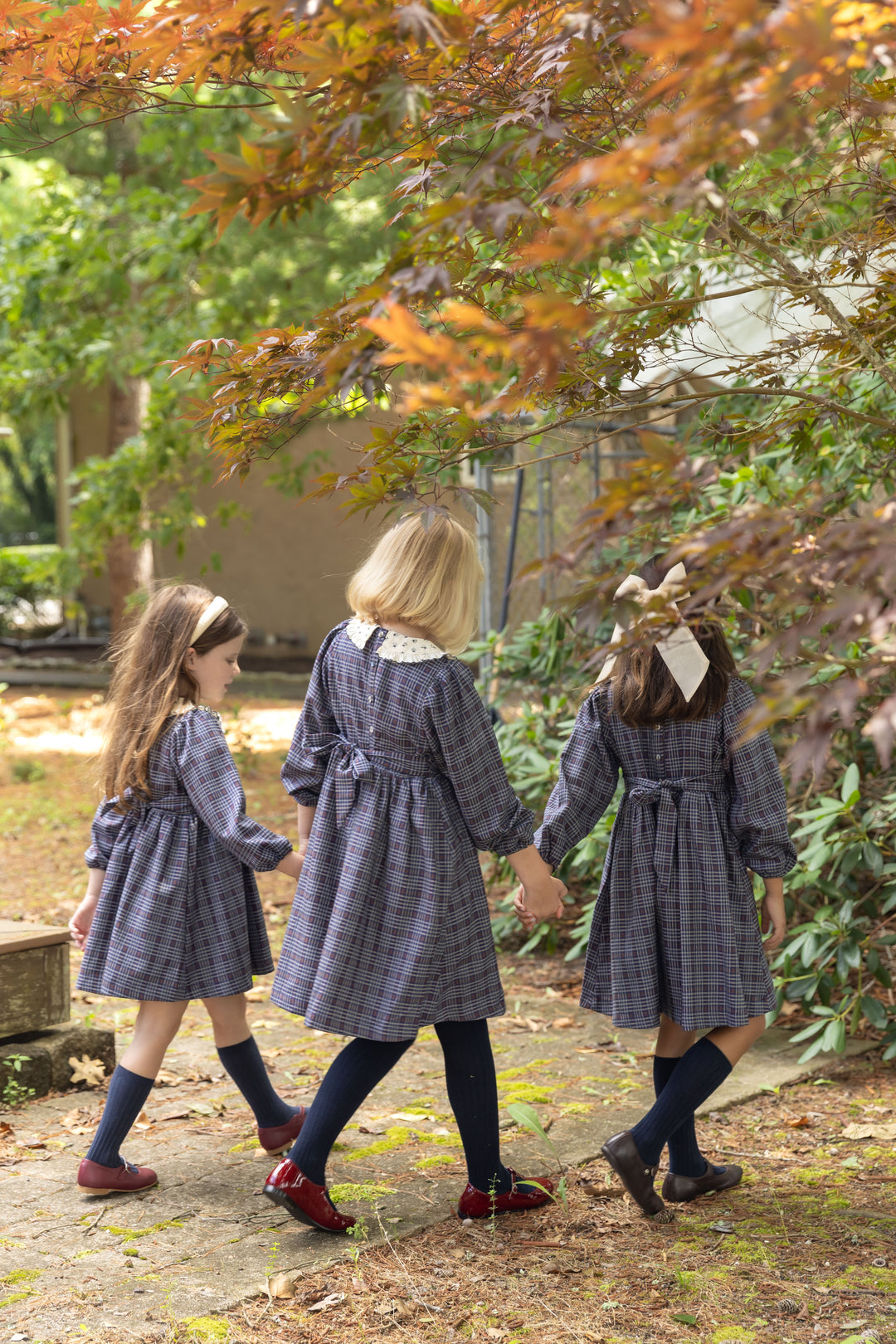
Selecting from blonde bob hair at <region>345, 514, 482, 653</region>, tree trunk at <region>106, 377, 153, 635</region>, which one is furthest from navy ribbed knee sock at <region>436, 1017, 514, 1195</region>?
tree trunk at <region>106, 377, 153, 635</region>

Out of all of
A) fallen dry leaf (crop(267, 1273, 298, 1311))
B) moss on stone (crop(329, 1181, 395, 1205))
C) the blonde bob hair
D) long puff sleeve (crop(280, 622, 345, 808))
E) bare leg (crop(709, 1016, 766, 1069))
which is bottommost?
moss on stone (crop(329, 1181, 395, 1205))

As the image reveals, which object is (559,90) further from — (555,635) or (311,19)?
(555,635)

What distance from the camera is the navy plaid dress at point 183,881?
2980 mm

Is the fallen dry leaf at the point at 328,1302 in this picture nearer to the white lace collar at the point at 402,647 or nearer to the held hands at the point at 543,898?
the held hands at the point at 543,898

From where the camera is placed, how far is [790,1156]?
327cm

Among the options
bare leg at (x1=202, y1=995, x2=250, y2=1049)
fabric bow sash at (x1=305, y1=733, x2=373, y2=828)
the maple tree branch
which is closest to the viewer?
the maple tree branch

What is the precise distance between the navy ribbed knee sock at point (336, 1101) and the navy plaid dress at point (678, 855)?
54cm

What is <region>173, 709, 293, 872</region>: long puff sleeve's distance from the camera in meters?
2.92

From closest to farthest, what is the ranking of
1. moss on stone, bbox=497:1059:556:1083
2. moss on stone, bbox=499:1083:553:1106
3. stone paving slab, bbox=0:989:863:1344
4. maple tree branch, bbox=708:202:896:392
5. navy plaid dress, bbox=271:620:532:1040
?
maple tree branch, bbox=708:202:896:392
stone paving slab, bbox=0:989:863:1344
navy plaid dress, bbox=271:620:532:1040
moss on stone, bbox=499:1083:553:1106
moss on stone, bbox=497:1059:556:1083

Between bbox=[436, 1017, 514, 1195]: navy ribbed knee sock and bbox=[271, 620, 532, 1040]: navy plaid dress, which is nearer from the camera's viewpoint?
bbox=[271, 620, 532, 1040]: navy plaid dress

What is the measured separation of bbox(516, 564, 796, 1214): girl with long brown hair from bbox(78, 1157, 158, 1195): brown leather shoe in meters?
1.14

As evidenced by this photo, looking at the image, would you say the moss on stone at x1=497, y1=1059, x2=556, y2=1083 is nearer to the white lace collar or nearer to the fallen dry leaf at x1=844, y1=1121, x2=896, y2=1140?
the fallen dry leaf at x1=844, y1=1121, x2=896, y2=1140

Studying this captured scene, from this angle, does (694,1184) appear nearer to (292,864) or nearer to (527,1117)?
(527,1117)

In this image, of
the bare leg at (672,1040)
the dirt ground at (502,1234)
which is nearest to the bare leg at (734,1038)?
the bare leg at (672,1040)
